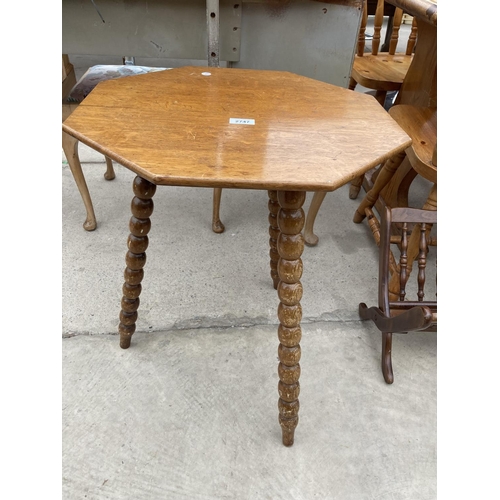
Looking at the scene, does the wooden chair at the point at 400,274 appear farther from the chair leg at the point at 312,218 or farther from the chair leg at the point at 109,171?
the chair leg at the point at 109,171

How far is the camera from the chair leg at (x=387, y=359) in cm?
140

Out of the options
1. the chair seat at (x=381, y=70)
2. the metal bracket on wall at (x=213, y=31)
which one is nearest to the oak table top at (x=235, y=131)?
the metal bracket on wall at (x=213, y=31)

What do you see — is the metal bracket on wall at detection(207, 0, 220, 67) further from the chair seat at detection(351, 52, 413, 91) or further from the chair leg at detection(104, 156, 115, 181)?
the chair leg at detection(104, 156, 115, 181)

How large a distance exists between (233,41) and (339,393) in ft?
4.52

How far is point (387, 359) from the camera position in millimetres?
1421

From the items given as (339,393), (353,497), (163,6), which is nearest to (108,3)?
(163,6)

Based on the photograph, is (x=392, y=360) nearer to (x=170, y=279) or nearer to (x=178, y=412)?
(x=178, y=412)

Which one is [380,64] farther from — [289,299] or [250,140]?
[289,299]

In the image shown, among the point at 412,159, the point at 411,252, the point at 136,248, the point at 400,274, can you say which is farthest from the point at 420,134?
the point at 136,248

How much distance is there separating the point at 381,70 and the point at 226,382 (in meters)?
1.85

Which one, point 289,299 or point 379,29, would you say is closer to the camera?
point 289,299

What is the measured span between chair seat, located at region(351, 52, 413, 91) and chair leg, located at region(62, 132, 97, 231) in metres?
1.42

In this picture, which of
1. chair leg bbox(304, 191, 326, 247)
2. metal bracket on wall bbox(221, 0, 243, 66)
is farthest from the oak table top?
chair leg bbox(304, 191, 326, 247)

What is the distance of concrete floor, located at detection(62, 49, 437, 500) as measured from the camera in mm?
1132
